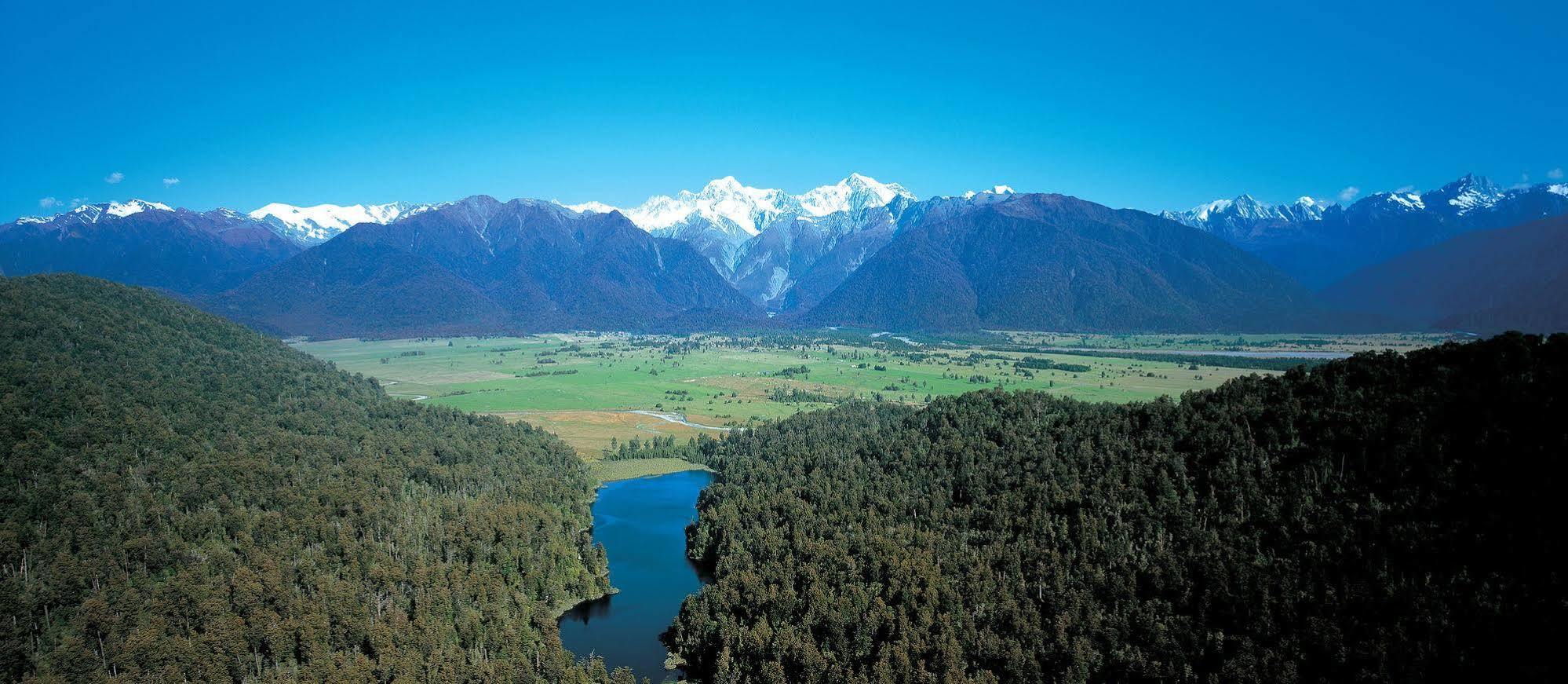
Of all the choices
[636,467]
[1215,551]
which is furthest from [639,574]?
[1215,551]

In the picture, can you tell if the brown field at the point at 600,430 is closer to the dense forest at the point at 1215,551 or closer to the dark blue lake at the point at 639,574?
the dark blue lake at the point at 639,574

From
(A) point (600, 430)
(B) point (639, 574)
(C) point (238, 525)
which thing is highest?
(C) point (238, 525)

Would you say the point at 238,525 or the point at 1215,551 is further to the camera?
the point at 238,525

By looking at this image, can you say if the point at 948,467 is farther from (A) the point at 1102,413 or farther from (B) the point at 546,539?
(B) the point at 546,539

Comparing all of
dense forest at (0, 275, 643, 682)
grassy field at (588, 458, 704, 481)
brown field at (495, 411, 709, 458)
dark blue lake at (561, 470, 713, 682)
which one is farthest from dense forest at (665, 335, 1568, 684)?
brown field at (495, 411, 709, 458)

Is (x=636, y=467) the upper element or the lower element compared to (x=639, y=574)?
upper

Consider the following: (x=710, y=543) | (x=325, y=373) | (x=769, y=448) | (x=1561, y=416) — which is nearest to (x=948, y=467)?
(x=710, y=543)

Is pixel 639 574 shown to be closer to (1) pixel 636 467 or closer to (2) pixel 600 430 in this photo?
(1) pixel 636 467

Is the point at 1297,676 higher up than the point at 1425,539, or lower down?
lower down
